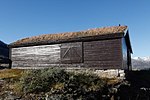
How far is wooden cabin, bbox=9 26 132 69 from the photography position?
22.4 m

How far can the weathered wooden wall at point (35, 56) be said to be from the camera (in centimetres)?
2600

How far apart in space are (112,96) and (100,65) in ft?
29.1

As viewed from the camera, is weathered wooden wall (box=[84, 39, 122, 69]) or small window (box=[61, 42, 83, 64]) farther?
small window (box=[61, 42, 83, 64])

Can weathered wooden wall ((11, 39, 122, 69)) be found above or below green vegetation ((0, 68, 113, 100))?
above

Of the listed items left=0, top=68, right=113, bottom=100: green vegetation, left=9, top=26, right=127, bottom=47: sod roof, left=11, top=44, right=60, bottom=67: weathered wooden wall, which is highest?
left=9, top=26, right=127, bottom=47: sod roof

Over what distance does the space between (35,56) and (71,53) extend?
5.16m

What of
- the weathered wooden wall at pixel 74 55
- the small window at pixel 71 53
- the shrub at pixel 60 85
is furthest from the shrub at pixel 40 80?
the small window at pixel 71 53

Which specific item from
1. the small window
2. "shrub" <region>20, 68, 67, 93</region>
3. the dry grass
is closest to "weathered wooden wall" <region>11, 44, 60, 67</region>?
the small window

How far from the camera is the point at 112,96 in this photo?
46.9 ft

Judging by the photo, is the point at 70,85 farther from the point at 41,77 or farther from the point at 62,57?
the point at 62,57

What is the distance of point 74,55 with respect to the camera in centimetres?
2459

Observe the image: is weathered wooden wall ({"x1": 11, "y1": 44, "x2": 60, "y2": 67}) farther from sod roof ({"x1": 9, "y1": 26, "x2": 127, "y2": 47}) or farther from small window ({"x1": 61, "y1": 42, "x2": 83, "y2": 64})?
small window ({"x1": 61, "y1": 42, "x2": 83, "y2": 64})

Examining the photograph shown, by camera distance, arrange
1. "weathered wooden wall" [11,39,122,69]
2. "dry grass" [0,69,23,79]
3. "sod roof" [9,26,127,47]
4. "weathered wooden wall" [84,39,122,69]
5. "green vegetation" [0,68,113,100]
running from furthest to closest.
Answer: "sod roof" [9,26,127,47] < "weathered wooden wall" [11,39,122,69] < "weathered wooden wall" [84,39,122,69] < "dry grass" [0,69,23,79] < "green vegetation" [0,68,113,100]

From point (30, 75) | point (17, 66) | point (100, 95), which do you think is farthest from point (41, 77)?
point (17, 66)
